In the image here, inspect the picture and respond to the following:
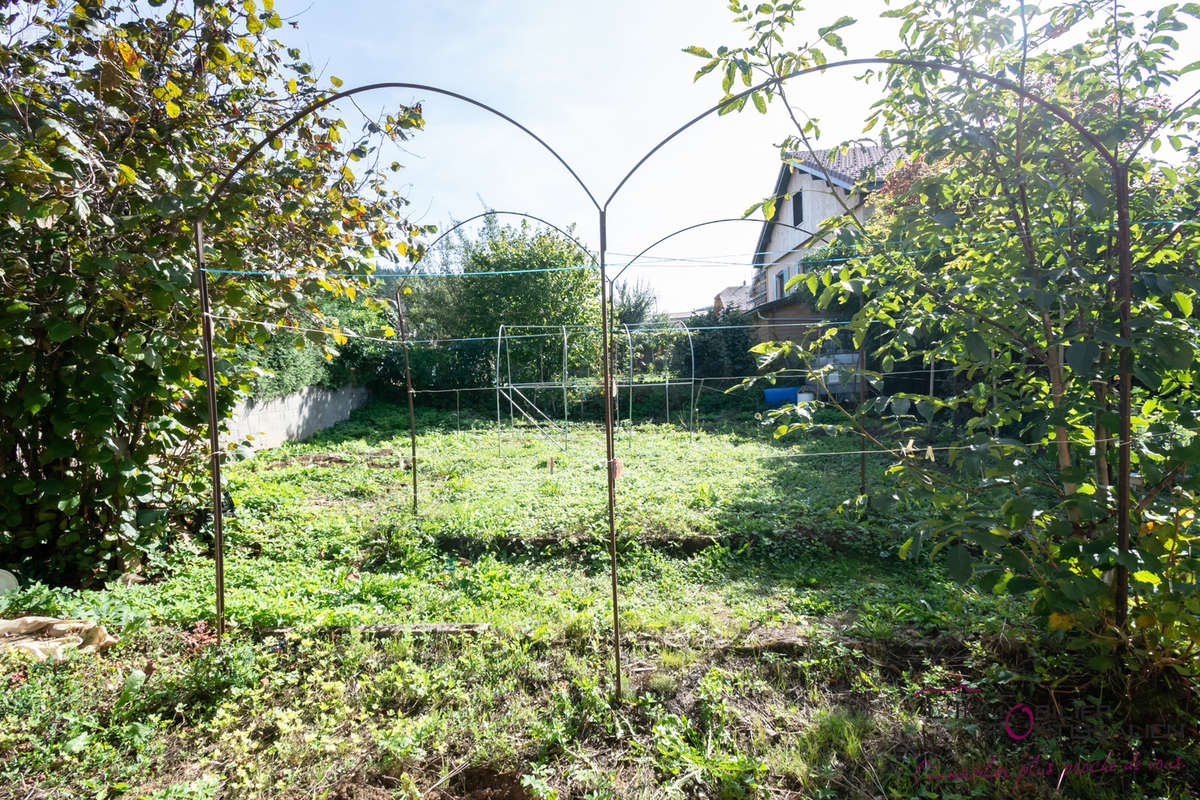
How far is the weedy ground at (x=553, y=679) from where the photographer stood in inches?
77.7

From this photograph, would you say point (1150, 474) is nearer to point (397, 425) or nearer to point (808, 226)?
point (397, 425)

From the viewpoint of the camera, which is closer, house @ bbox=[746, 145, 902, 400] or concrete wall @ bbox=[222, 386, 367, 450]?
concrete wall @ bbox=[222, 386, 367, 450]

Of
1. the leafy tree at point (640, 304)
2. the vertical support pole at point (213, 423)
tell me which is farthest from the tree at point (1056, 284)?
the leafy tree at point (640, 304)

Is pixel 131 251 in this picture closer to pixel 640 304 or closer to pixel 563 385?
pixel 563 385

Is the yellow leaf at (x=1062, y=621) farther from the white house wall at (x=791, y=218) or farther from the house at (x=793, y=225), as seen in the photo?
the white house wall at (x=791, y=218)

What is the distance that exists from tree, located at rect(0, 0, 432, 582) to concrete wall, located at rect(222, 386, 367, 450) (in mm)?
4664

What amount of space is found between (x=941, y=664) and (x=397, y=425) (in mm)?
11221

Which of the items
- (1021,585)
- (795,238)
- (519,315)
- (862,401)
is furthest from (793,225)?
(1021,585)

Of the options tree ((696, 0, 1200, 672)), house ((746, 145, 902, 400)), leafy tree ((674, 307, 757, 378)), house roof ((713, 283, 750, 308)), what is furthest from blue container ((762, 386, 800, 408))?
house roof ((713, 283, 750, 308))

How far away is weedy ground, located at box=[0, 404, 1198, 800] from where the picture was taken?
6.48 ft

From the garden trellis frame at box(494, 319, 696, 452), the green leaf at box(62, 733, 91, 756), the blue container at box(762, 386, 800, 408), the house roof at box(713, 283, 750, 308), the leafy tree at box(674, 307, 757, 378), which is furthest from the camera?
the house roof at box(713, 283, 750, 308)

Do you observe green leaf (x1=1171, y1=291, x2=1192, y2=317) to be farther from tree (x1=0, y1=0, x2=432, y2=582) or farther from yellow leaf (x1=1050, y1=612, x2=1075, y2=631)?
tree (x1=0, y1=0, x2=432, y2=582)

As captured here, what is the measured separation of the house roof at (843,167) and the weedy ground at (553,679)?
154 cm

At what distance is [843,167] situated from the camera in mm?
14188
